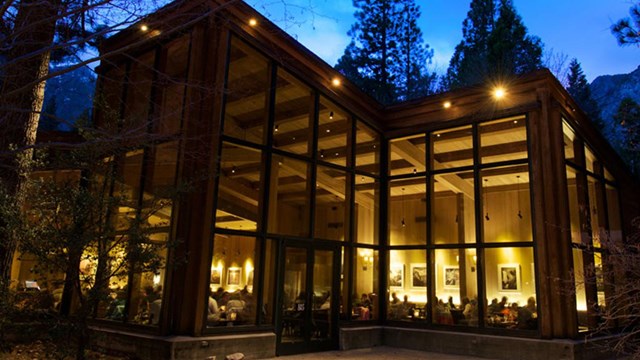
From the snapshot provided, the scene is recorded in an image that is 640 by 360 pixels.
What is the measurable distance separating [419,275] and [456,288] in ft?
3.11

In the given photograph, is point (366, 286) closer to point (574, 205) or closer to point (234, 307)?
point (234, 307)

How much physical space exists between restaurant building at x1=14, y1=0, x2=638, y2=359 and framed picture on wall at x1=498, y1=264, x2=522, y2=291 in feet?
0.14

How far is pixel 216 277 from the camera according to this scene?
25.7 ft

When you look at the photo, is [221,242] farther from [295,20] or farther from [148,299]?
[295,20]

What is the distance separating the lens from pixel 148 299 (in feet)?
25.4

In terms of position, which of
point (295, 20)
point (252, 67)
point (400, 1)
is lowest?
point (295, 20)

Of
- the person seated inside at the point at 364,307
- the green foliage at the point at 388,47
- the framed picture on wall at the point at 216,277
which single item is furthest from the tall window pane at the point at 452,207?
the green foliage at the point at 388,47

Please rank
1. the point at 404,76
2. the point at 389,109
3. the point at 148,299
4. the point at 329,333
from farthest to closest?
the point at 404,76
the point at 389,109
the point at 329,333
the point at 148,299

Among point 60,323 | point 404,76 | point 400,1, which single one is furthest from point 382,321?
point 400,1

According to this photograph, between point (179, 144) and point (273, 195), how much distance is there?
6.28 ft

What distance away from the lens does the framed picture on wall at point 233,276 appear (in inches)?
316

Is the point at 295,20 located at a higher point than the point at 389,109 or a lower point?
lower

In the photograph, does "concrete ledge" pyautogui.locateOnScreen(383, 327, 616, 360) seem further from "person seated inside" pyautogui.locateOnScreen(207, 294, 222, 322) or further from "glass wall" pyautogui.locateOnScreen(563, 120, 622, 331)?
"person seated inside" pyautogui.locateOnScreen(207, 294, 222, 322)

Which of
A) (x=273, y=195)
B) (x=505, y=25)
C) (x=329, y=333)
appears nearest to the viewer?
(x=273, y=195)
